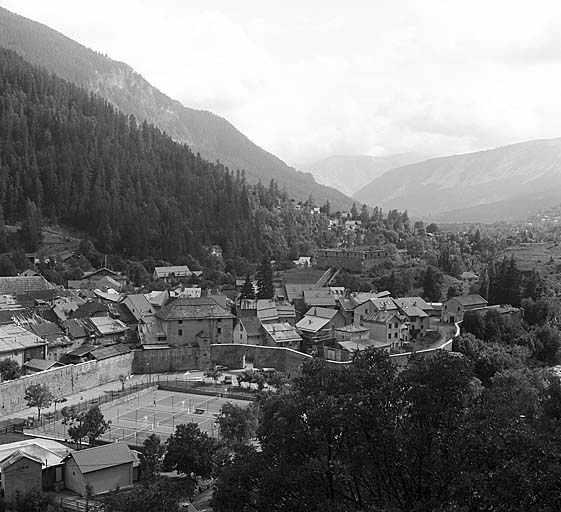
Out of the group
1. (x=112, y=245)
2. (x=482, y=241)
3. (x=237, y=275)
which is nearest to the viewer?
(x=237, y=275)

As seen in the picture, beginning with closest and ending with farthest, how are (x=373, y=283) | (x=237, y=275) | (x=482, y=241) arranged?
(x=373, y=283), (x=237, y=275), (x=482, y=241)

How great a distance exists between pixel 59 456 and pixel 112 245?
63268mm

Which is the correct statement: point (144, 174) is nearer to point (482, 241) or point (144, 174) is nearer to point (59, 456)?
point (482, 241)

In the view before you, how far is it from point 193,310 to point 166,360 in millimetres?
4797

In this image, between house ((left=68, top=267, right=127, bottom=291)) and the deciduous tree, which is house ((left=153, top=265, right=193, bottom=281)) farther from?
the deciduous tree

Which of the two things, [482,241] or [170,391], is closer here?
[170,391]

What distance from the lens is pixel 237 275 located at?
77.9 meters

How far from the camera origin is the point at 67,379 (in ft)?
127

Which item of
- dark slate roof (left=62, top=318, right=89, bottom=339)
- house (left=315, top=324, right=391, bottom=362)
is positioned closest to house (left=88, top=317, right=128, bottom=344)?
dark slate roof (left=62, top=318, right=89, bottom=339)

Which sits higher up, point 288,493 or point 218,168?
point 218,168

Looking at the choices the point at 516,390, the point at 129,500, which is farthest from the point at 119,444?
the point at 516,390

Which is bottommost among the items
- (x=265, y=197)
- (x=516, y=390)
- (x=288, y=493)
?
(x=516, y=390)

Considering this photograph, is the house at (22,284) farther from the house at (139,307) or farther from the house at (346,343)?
the house at (346,343)

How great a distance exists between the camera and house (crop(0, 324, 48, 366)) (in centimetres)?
4022
